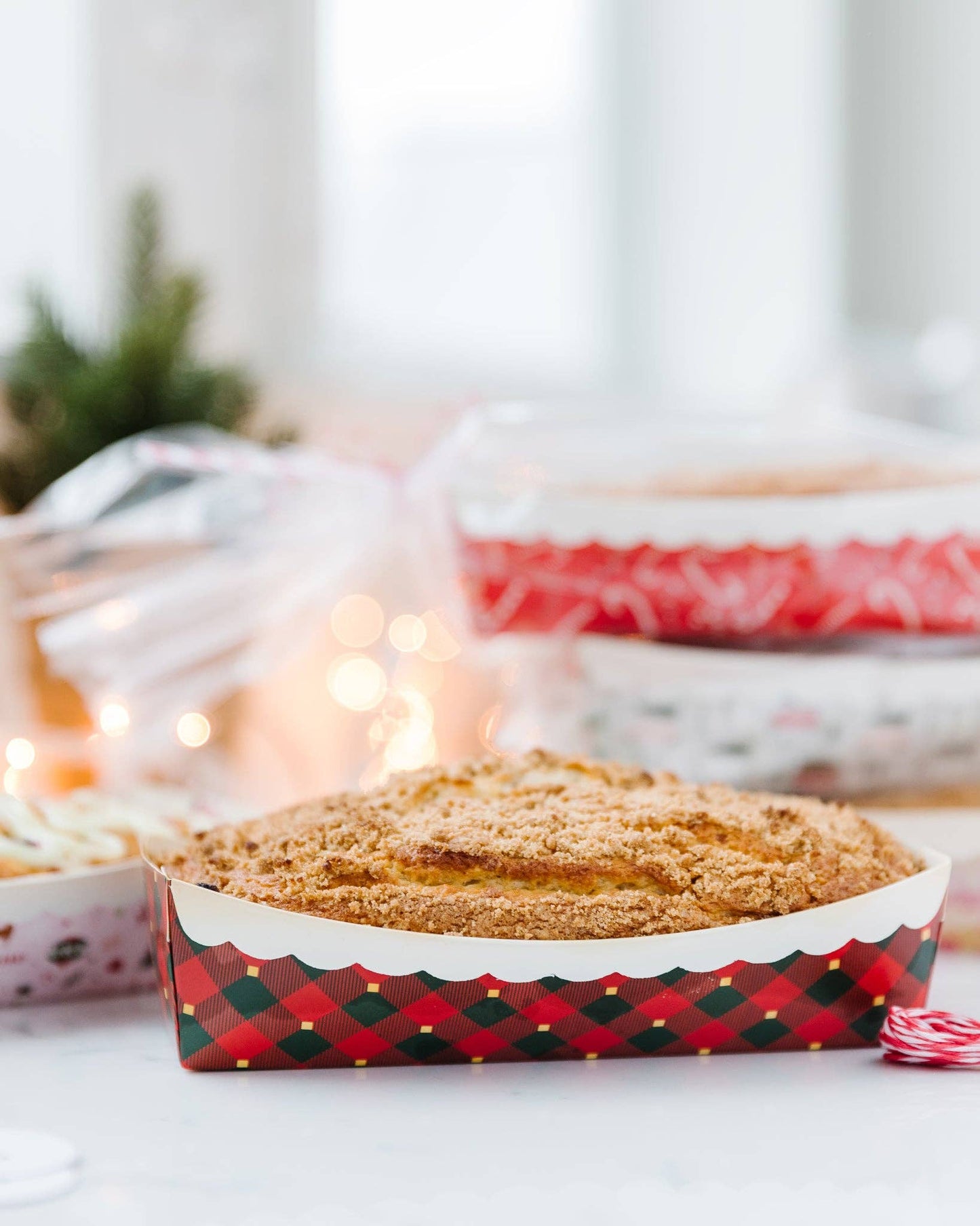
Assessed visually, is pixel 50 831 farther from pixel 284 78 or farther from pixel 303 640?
pixel 284 78

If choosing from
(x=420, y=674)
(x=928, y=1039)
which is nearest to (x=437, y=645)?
(x=420, y=674)

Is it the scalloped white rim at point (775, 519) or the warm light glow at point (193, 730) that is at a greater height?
the scalloped white rim at point (775, 519)

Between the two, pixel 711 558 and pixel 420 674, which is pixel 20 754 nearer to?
pixel 420 674

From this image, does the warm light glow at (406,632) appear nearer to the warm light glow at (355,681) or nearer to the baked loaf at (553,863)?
the warm light glow at (355,681)

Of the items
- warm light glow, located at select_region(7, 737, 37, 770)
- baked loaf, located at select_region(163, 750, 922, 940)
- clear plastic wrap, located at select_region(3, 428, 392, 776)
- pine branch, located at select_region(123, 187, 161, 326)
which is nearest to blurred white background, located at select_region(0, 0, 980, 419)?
pine branch, located at select_region(123, 187, 161, 326)

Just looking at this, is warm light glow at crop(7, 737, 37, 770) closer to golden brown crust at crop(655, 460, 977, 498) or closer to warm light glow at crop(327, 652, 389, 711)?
warm light glow at crop(327, 652, 389, 711)

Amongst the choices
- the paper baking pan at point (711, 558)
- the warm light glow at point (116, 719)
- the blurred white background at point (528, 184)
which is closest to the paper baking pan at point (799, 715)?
the paper baking pan at point (711, 558)

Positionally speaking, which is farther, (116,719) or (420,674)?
(420,674)
